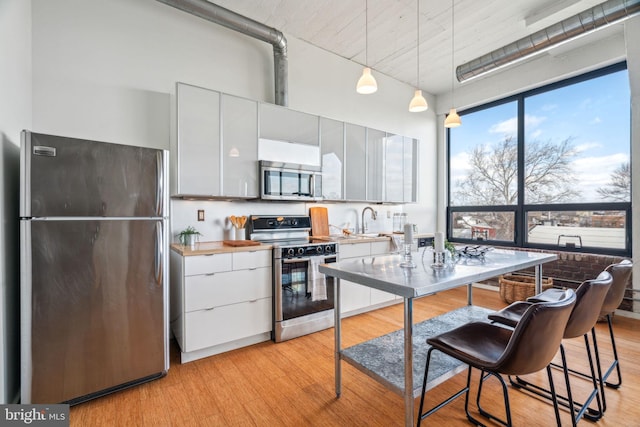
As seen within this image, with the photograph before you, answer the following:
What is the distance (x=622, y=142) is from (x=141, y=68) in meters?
5.42

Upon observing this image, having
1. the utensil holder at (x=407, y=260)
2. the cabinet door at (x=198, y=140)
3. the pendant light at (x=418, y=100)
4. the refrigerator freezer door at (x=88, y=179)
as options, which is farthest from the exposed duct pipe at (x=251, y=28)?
the utensil holder at (x=407, y=260)

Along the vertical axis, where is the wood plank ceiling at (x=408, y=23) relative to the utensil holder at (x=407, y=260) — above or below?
above

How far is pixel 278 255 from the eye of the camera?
2.83 metres

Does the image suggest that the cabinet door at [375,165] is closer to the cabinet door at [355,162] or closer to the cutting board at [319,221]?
the cabinet door at [355,162]

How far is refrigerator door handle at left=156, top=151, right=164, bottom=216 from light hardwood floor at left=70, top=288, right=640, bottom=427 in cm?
128

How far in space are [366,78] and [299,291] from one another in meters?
2.08

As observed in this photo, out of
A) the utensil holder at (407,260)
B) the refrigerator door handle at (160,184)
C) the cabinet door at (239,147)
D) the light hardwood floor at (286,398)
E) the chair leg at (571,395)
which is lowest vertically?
the light hardwood floor at (286,398)

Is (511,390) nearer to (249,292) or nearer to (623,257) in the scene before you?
(249,292)

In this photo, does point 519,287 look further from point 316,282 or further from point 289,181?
point 289,181

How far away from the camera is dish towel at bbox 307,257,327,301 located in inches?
119

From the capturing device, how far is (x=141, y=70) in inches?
109

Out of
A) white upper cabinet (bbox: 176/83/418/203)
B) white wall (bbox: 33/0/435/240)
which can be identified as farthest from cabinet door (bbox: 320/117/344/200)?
white wall (bbox: 33/0/435/240)

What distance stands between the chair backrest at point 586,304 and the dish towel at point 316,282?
1986 mm

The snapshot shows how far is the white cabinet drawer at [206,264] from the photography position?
7.86ft
